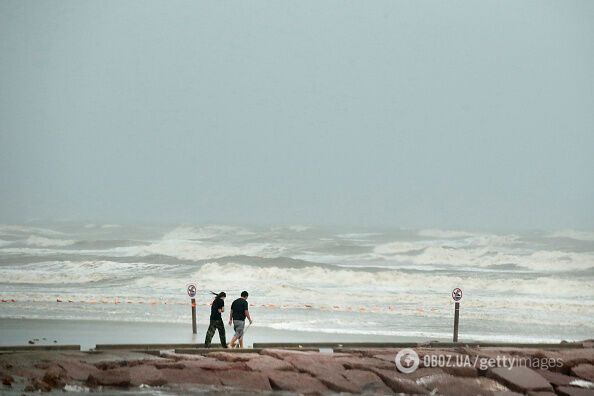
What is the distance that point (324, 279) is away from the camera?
167ft

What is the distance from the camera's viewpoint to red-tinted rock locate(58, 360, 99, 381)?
1420cm

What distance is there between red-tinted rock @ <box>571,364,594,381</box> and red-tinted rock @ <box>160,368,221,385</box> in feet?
19.9

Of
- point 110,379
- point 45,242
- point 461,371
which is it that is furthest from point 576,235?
point 110,379

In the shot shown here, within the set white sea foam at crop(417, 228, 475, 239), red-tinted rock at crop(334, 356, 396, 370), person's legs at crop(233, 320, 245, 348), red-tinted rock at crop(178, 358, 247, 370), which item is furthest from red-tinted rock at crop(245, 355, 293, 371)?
white sea foam at crop(417, 228, 475, 239)

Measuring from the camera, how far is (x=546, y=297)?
42.1 metres

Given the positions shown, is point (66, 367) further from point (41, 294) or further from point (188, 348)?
point (41, 294)

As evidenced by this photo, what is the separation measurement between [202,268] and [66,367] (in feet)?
128

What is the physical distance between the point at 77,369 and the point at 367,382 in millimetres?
4629

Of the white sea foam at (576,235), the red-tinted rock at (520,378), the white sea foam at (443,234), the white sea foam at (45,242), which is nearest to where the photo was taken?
the red-tinted rock at (520,378)

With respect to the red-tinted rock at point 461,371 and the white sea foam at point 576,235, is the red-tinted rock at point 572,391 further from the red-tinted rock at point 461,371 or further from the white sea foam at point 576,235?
the white sea foam at point 576,235

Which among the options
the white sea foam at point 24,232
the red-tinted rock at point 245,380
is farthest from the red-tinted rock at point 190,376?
the white sea foam at point 24,232

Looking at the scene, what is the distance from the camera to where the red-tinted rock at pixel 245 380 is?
14133mm

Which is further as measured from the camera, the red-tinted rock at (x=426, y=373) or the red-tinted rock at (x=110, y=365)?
the red-tinted rock at (x=110, y=365)

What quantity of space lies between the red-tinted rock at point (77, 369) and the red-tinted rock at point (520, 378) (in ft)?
21.1
